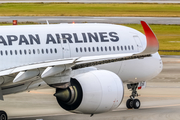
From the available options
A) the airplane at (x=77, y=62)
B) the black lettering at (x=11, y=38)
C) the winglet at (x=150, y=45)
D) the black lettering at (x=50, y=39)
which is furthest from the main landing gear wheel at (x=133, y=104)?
the black lettering at (x=11, y=38)

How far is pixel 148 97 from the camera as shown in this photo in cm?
3066

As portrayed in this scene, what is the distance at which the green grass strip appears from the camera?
9888 centimetres

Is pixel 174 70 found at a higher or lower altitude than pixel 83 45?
lower

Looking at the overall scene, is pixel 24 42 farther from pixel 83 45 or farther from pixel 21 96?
pixel 21 96

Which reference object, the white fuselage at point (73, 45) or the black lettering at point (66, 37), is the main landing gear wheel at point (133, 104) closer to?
the white fuselage at point (73, 45)

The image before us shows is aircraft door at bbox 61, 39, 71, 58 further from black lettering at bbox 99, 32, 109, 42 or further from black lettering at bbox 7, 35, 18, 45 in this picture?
black lettering at bbox 7, 35, 18, 45

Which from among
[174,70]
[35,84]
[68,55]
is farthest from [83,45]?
[174,70]

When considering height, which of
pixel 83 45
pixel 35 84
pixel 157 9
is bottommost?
pixel 157 9

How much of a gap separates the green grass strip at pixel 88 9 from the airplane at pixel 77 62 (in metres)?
72.5

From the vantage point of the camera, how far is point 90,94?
748 inches

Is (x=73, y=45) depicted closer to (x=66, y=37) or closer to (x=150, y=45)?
(x=66, y=37)

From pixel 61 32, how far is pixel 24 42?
243cm

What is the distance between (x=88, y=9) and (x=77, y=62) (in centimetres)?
9172

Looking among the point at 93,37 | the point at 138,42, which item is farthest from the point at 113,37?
the point at 138,42
